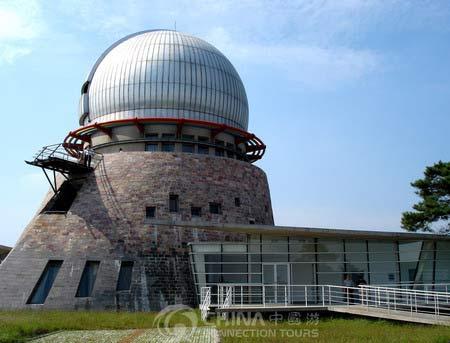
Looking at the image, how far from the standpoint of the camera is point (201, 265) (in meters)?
27.9

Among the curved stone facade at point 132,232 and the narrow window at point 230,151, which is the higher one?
the narrow window at point 230,151

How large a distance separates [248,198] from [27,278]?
1407 centimetres

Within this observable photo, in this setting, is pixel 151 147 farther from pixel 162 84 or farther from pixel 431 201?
pixel 431 201

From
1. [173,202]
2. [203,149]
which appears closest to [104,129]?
[203,149]

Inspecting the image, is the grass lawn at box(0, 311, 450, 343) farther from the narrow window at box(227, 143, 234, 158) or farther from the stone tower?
the narrow window at box(227, 143, 234, 158)

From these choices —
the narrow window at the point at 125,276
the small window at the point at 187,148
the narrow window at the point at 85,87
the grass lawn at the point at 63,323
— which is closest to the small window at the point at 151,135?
the small window at the point at 187,148

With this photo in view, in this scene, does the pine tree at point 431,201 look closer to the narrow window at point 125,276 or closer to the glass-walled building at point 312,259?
the glass-walled building at point 312,259

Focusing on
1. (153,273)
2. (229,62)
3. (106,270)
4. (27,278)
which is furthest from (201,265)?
(229,62)

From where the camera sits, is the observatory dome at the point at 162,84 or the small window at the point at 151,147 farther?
the observatory dome at the point at 162,84

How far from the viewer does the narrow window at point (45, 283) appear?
2811cm

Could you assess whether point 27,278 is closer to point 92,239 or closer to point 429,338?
point 92,239

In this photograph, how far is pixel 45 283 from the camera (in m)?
28.7

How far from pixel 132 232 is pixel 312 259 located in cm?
1024

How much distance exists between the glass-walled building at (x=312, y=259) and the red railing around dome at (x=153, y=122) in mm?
9053
